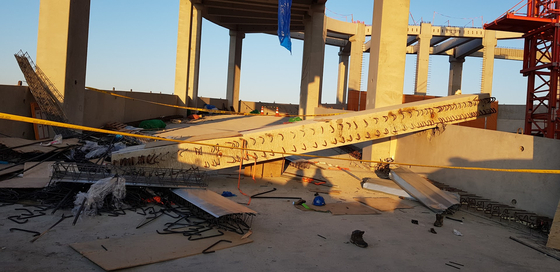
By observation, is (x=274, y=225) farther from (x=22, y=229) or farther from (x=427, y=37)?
(x=427, y=37)

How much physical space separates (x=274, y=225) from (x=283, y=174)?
4.81 metres

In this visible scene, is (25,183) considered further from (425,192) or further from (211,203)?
(425,192)

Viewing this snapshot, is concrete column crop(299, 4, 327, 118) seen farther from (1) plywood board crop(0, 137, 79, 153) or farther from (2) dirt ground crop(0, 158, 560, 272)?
(2) dirt ground crop(0, 158, 560, 272)

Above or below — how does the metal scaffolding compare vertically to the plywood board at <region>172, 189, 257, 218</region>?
above

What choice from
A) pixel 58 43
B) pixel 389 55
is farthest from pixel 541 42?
pixel 58 43

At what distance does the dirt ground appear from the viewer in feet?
15.0

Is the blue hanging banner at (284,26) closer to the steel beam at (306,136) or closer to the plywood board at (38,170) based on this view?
the steel beam at (306,136)

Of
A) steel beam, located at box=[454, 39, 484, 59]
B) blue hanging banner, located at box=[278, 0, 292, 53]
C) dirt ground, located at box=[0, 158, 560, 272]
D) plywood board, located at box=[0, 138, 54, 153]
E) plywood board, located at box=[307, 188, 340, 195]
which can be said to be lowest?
dirt ground, located at box=[0, 158, 560, 272]

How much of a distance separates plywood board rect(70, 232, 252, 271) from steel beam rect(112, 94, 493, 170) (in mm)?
2509

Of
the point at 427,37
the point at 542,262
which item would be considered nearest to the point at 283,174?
the point at 542,262

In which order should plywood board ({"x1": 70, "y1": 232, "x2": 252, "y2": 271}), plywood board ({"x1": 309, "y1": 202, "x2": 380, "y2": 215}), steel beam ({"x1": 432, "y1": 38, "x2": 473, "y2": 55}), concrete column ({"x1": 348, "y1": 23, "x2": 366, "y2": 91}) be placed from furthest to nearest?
1. steel beam ({"x1": 432, "y1": 38, "x2": 473, "y2": 55})
2. concrete column ({"x1": 348, "y1": 23, "x2": 366, "y2": 91})
3. plywood board ({"x1": 309, "y1": 202, "x2": 380, "y2": 215})
4. plywood board ({"x1": 70, "y1": 232, "x2": 252, "y2": 271})

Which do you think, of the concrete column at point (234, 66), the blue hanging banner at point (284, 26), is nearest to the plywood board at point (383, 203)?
the blue hanging banner at point (284, 26)

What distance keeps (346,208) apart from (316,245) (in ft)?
7.79

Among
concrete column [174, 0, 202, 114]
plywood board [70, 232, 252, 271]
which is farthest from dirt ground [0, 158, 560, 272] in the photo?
concrete column [174, 0, 202, 114]
